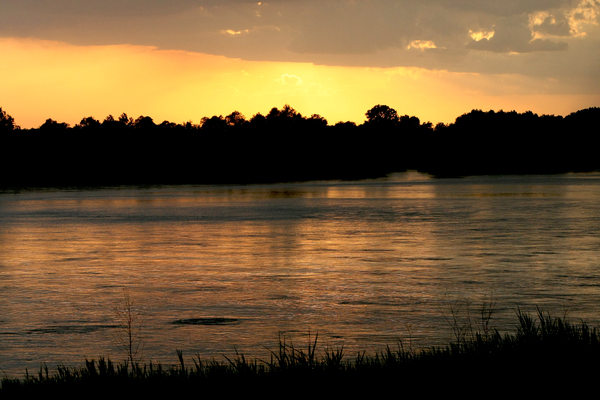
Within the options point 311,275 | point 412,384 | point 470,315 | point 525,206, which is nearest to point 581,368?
point 412,384

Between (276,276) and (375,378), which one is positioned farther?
(276,276)

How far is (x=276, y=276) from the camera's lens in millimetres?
16375

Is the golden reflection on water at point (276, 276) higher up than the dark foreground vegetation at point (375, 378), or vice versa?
A: the dark foreground vegetation at point (375, 378)

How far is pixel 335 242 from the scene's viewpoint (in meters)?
23.1

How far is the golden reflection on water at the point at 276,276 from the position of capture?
1091cm

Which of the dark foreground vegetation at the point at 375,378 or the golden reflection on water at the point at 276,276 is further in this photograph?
the golden reflection on water at the point at 276,276

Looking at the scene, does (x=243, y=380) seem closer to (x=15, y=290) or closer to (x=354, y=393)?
(x=354, y=393)

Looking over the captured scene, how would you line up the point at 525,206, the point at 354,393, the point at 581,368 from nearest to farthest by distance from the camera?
the point at 354,393 → the point at 581,368 → the point at 525,206

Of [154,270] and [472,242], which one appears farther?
[472,242]

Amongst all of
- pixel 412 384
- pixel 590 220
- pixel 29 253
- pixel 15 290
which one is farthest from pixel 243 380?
pixel 590 220

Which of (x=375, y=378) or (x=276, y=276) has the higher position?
(x=375, y=378)

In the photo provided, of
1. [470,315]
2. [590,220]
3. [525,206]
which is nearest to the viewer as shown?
[470,315]

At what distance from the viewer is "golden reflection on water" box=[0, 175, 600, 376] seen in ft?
35.8

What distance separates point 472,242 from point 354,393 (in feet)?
51.1
